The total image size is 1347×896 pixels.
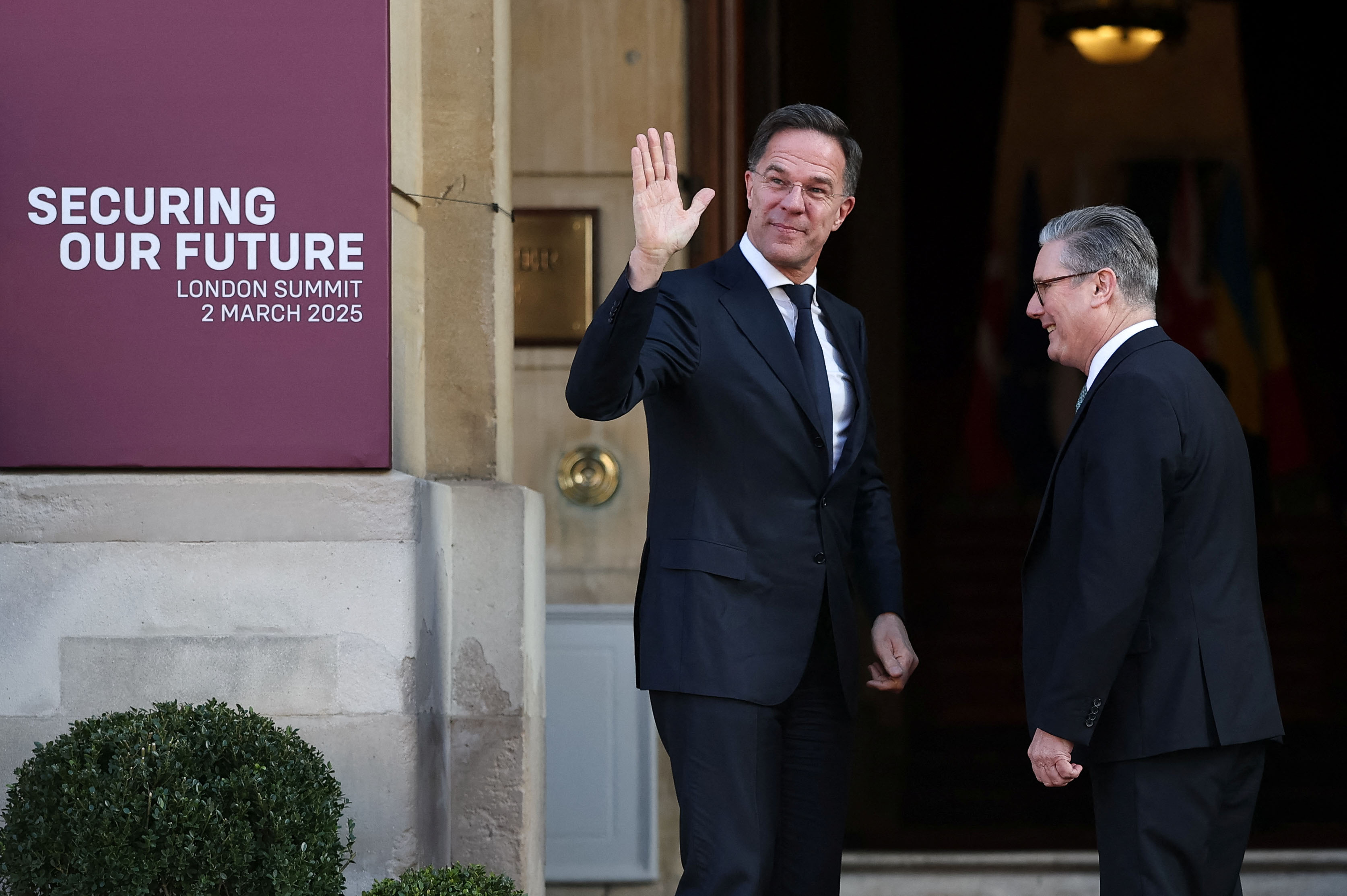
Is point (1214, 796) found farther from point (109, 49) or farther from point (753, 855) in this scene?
point (109, 49)

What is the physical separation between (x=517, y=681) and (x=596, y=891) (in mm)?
1151

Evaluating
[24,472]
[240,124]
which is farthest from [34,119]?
[24,472]

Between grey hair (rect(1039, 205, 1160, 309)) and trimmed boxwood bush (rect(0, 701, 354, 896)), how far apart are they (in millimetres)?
2103

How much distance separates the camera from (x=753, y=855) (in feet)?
11.3

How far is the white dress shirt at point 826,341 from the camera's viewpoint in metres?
3.71

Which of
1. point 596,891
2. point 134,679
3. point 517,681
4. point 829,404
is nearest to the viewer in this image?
point 829,404

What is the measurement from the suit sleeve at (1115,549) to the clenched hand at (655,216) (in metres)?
0.98

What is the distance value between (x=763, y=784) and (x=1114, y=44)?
11.3ft

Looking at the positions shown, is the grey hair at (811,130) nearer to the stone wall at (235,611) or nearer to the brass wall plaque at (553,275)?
the stone wall at (235,611)

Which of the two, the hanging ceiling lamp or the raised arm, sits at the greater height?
the hanging ceiling lamp

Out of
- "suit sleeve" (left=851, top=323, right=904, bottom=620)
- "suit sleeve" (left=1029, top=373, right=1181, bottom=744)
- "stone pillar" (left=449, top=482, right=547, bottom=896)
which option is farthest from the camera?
"stone pillar" (left=449, top=482, right=547, bottom=896)

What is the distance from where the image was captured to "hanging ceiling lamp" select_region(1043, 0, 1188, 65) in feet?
18.5

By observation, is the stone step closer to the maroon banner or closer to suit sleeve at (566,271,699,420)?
the maroon banner

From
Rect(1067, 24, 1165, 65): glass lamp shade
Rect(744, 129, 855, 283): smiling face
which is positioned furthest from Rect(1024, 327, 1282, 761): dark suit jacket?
Rect(1067, 24, 1165, 65): glass lamp shade
